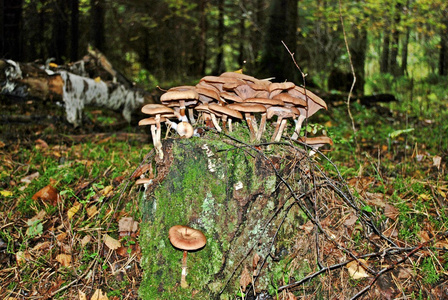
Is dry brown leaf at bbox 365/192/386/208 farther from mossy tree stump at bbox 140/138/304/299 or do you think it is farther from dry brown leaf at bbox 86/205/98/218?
dry brown leaf at bbox 86/205/98/218

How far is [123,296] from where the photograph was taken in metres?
2.95

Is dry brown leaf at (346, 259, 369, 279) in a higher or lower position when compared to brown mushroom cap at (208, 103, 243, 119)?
lower

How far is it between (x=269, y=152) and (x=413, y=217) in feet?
7.32

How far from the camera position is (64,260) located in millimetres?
3256

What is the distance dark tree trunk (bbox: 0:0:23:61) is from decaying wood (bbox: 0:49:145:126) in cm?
324

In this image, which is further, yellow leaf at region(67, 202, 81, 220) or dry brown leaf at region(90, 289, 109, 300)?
yellow leaf at region(67, 202, 81, 220)

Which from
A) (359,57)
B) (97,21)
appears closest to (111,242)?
(97,21)

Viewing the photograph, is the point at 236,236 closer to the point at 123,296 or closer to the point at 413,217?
the point at 123,296

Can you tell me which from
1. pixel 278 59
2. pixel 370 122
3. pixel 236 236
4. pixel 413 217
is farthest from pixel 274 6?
pixel 236 236

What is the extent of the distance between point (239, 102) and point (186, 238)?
55.2 inches

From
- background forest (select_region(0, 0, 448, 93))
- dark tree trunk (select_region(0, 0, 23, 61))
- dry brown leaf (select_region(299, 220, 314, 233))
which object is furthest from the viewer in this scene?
background forest (select_region(0, 0, 448, 93))

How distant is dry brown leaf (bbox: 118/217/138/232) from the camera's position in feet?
11.5

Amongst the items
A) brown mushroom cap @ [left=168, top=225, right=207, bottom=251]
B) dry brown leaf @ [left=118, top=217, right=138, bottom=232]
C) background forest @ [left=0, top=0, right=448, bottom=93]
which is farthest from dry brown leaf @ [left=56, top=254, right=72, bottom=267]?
background forest @ [left=0, top=0, right=448, bottom=93]

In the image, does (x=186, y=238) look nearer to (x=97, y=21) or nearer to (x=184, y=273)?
(x=184, y=273)
